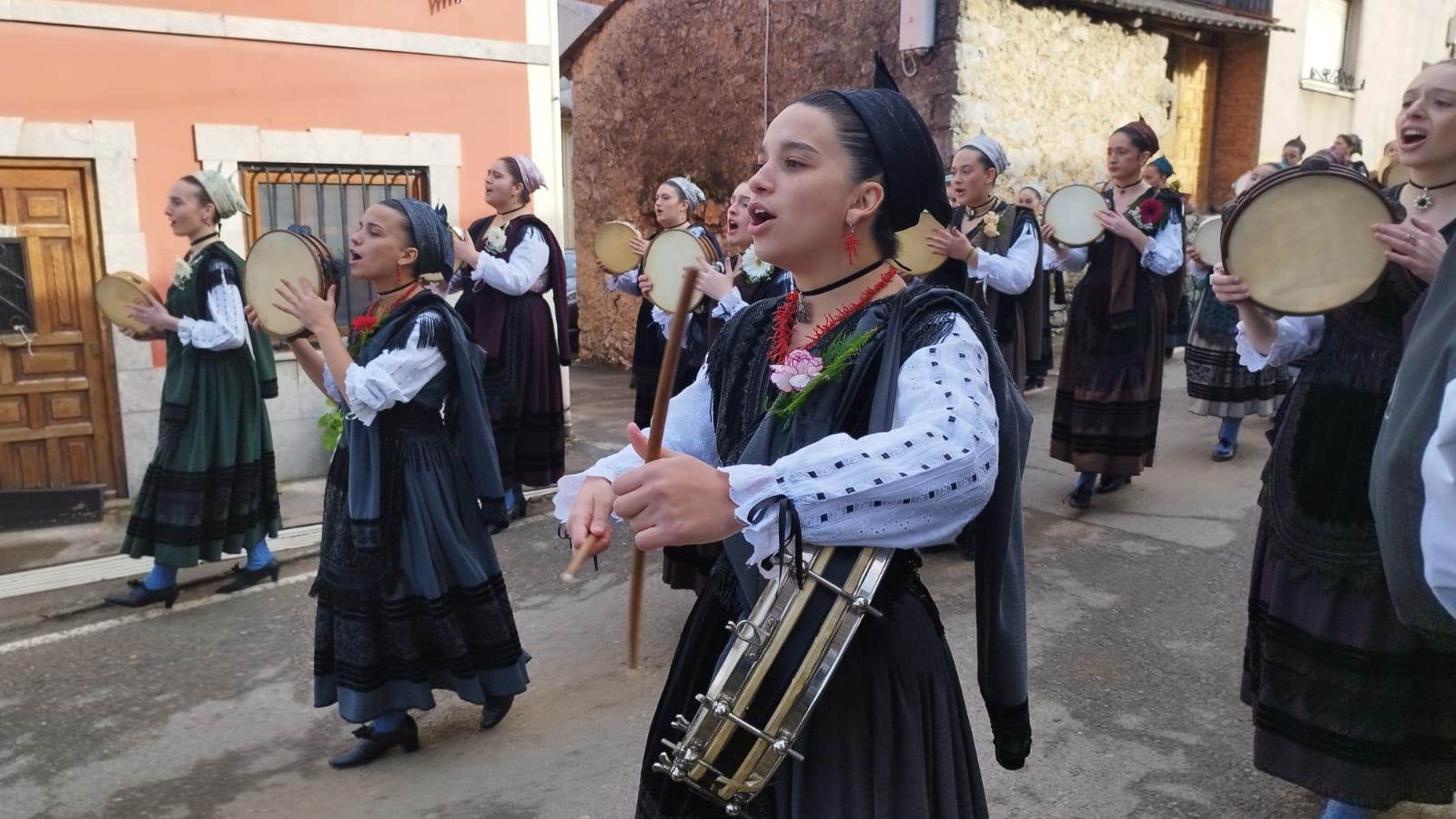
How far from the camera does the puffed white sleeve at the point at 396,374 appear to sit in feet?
10.6

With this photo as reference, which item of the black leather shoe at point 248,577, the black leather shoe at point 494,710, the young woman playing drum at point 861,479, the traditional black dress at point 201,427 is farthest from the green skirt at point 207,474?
the young woman playing drum at point 861,479

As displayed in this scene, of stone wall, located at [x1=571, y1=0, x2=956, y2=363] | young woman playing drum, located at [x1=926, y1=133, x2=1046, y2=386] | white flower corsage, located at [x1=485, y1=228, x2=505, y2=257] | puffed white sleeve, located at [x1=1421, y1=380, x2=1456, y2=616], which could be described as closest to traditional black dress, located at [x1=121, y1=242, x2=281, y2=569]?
white flower corsage, located at [x1=485, y1=228, x2=505, y2=257]

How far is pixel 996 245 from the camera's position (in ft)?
18.7

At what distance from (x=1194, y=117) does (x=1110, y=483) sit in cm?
809

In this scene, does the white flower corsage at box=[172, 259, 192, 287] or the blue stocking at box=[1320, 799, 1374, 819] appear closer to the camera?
the blue stocking at box=[1320, 799, 1374, 819]

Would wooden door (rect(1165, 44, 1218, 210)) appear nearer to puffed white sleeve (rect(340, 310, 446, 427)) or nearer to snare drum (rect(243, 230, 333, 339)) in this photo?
snare drum (rect(243, 230, 333, 339))

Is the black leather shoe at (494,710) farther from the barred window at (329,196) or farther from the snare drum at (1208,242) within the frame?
the snare drum at (1208,242)

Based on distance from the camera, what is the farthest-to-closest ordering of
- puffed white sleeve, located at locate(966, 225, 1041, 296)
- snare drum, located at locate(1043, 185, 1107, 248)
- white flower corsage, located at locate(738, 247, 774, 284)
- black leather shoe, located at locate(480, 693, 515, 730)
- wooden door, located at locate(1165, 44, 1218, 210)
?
wooden door, located at locate(1165, 44, 1218, 210) < snare drum, located at locate(1043, 185, 1107, 248) < puffed white sleeve, located at locate(966, 225, 1041, 296) < white flower corsage, located at locate(738, 247, 774, 284) < black leather shoe, located at locate(480, 693, 515, 730)

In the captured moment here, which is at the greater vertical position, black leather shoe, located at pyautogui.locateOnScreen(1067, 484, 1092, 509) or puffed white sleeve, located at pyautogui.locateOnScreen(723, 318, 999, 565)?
puffed white sleeve, located at pyautogui.locateOnScreen(723, 318, 999, 565)

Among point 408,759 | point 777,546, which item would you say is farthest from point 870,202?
point 408,759

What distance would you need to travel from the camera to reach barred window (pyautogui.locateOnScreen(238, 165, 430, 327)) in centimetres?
706

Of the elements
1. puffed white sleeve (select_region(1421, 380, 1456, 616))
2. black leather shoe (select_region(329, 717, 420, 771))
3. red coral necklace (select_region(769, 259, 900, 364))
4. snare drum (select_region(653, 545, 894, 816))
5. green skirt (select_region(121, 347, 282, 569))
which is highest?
red coral necklace (select_region(769, 259, 900, 364))

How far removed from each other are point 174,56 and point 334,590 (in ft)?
15.8

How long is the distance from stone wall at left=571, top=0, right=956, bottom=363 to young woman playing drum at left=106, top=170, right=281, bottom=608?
633 cm
